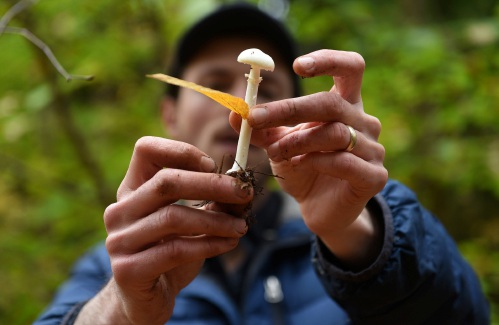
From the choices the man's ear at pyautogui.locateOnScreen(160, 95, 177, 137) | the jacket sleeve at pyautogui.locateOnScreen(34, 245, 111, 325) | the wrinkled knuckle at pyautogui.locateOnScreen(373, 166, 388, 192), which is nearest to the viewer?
the wrinkled knuckle at pyautogui.locateOnScreen(373, 166, 388, 192)

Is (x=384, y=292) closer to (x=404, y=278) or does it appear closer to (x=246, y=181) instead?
Result: (x=404, y=278)

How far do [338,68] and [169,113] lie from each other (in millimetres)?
2044

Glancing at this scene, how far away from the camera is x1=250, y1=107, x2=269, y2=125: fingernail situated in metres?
1.01

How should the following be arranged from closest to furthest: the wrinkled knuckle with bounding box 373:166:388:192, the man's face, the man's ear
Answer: the wrinkled knuckle with bounding box 373:166:388:192, the man's face, the man's ear

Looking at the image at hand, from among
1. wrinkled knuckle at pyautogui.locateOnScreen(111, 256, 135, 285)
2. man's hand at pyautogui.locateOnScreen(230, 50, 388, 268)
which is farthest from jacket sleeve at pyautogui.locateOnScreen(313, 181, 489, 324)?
wrinkled knuckle at pyautogui.locateOnScreen(111, 256, 135, 285)

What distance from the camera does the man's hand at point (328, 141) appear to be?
103 cm

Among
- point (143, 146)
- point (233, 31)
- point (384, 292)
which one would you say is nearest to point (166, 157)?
point (143, 146)

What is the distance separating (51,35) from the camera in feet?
10.5

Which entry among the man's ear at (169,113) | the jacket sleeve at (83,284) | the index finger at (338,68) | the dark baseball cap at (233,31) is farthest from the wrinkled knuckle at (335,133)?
the man's ear at (169,113)

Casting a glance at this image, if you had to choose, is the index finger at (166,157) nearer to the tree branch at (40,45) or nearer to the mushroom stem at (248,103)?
the mushroom stem at (248,103)

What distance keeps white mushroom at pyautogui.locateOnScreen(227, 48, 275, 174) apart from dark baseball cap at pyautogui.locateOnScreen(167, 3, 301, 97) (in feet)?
5.51

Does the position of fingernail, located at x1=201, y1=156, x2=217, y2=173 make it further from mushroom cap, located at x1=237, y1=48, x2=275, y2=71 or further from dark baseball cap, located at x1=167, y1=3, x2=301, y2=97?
dark baseball cap, located at x1=167, y1=3, x2=301, y2=97

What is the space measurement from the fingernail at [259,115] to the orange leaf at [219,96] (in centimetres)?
3

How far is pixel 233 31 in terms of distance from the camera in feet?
8.96
